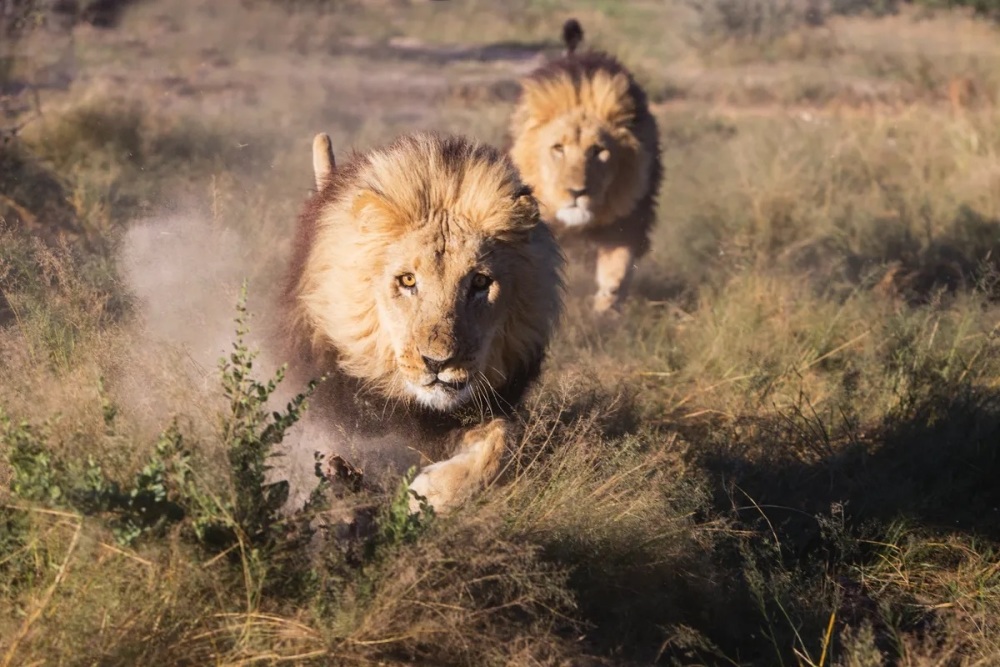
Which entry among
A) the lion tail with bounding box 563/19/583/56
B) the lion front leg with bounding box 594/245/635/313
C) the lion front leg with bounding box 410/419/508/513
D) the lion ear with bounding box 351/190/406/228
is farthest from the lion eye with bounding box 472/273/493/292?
the lion tail with bounding box 563/19/583/56

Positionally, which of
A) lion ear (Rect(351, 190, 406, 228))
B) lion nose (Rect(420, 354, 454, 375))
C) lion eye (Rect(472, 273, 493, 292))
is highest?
lion ear (Rect(351, 190, 406, 228))

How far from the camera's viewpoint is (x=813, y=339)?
23.8 feet

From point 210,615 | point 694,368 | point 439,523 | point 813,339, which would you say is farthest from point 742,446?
point 210,615

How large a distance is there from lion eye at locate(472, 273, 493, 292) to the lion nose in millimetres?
365

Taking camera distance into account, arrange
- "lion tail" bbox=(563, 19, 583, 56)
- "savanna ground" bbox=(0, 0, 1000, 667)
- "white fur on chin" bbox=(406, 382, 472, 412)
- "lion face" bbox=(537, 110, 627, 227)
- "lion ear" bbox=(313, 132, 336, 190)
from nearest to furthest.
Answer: "savanna ground" bbox=(0, 0, 1000, 667), "white fur on chin" bbox=(406, 382, 472, 412), "lion ear" bbox=(313, 132, 336, 190), "lion face" bbox=(537, 110, 627, 227), "lion tail" bbox=(563, 19, 583, 56)

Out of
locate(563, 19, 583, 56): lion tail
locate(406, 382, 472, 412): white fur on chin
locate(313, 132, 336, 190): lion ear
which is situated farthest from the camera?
locate(563, 19, 583, 56): lion tail

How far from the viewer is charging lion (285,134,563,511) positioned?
427 centimetres

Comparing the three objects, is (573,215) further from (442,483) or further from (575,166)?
(442,483)

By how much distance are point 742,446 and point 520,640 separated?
8.64 ft

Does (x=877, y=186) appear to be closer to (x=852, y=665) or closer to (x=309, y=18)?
(x=852, y=665)

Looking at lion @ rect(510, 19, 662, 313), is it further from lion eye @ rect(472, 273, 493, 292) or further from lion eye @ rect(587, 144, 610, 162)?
lion eye @ rect(472, 273, 493, 292)

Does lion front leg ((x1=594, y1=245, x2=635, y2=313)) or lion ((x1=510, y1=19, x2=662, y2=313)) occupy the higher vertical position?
lion ((x1=510, y1=19, x2=662, y2=313))

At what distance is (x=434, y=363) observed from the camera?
416 centimetres

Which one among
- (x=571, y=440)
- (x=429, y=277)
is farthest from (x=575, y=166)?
(x=429, y=277)
